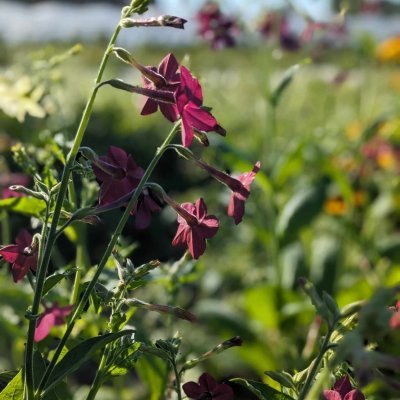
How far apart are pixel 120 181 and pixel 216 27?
1.47m

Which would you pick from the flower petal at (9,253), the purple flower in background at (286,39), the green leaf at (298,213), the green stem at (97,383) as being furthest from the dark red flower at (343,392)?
the purple flower in background at (286,39)

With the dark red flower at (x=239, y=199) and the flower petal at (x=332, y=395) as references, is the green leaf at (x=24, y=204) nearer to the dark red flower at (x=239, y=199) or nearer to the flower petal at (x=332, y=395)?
the dark red flower at (x=239, y=199)

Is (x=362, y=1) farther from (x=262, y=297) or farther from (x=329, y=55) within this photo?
(x=329, y=55)

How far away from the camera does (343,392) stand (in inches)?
31.8

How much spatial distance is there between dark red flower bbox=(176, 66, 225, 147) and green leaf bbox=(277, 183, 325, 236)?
174 cm

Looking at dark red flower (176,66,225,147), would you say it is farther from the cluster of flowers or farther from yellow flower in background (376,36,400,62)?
yellow flower in background (376,36,400,62)

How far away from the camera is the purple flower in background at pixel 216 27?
2191mm

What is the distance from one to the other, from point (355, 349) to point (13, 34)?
16.0 meters

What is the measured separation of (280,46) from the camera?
2848 mm

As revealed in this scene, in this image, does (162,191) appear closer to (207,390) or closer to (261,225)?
(207,390)

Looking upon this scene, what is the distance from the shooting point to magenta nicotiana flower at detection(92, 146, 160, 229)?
0.80 meters

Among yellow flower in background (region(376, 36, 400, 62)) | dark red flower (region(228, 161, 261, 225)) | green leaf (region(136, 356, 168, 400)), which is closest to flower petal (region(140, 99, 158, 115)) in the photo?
dark red flower (region(228, 161, 261, 225))

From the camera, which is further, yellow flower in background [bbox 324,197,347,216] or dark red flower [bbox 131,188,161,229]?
yellow flower in background [bbox 324,197,347,216]

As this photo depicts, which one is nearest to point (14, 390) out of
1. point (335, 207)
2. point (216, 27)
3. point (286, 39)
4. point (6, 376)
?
point (6, 376)
